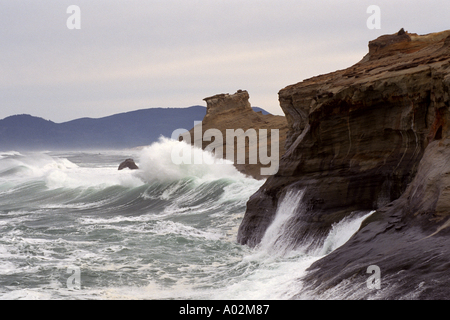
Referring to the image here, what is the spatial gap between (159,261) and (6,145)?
165 m

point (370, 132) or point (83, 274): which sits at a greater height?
point (370, 132)

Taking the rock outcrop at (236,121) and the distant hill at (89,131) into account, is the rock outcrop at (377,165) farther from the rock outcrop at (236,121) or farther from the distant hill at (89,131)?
the distant hill at (89,131)

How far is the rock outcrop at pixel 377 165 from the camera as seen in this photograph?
5.98 m

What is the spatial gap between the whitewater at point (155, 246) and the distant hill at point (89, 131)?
14209 centimetres

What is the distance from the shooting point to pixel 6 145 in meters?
162

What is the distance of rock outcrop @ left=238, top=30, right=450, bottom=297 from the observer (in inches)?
235

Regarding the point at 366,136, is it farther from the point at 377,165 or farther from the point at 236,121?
the point at 236,121

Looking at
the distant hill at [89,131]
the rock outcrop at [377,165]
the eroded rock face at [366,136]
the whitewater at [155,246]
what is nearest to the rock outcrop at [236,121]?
the whitewater at [155,246]

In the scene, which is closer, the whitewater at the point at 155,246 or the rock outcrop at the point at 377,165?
the rock outcrop at the point at 377,165

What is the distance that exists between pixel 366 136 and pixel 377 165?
54cm

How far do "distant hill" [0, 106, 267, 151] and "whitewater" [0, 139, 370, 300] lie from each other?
142089 mm

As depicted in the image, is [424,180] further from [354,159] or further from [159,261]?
[159,261]

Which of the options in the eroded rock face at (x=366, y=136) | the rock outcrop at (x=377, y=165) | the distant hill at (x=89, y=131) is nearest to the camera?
the rock outcrop at (x=377, y=165)
